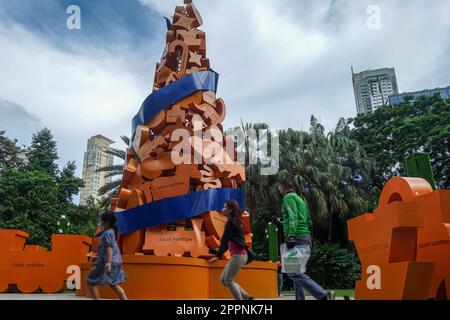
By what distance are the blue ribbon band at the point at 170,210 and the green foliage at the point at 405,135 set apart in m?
14.7

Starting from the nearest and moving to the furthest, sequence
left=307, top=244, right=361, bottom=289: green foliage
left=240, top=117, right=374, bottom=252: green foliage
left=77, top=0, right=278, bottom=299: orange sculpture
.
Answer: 1. left=77, top=0, right=278, bottom=299: orange sculpture
2. left=307, top=244, right=361, bottom=289: green foliage
3. left=240, top=117, right=374, bottom=252: green foliage

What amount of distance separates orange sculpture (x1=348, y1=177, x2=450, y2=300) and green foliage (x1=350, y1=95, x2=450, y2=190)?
1588 centimetres

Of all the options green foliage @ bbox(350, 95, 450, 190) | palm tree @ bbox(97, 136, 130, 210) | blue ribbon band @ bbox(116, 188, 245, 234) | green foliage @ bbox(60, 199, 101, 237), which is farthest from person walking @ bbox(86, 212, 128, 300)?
green foliage @ bbox(60, 199, 101, 237)

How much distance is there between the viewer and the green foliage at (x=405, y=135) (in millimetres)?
20984

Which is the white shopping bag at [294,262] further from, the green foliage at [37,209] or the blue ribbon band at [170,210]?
the green foliage at [37,209]

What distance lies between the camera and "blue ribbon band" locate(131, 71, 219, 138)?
11539mm

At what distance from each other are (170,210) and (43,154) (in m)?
30.2

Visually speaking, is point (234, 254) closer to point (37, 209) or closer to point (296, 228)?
point (296, 228)

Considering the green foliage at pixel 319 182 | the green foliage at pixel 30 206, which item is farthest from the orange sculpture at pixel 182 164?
the green foliage at pixel 30 206

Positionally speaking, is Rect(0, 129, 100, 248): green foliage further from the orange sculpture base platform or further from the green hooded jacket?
the green hooded jacket

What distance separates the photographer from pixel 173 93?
1154cm

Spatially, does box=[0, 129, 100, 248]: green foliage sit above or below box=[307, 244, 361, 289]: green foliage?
above

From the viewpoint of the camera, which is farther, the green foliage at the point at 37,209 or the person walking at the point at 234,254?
the green foliage at the point at 37,209

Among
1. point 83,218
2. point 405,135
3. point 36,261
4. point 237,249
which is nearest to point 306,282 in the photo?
point 237,249
